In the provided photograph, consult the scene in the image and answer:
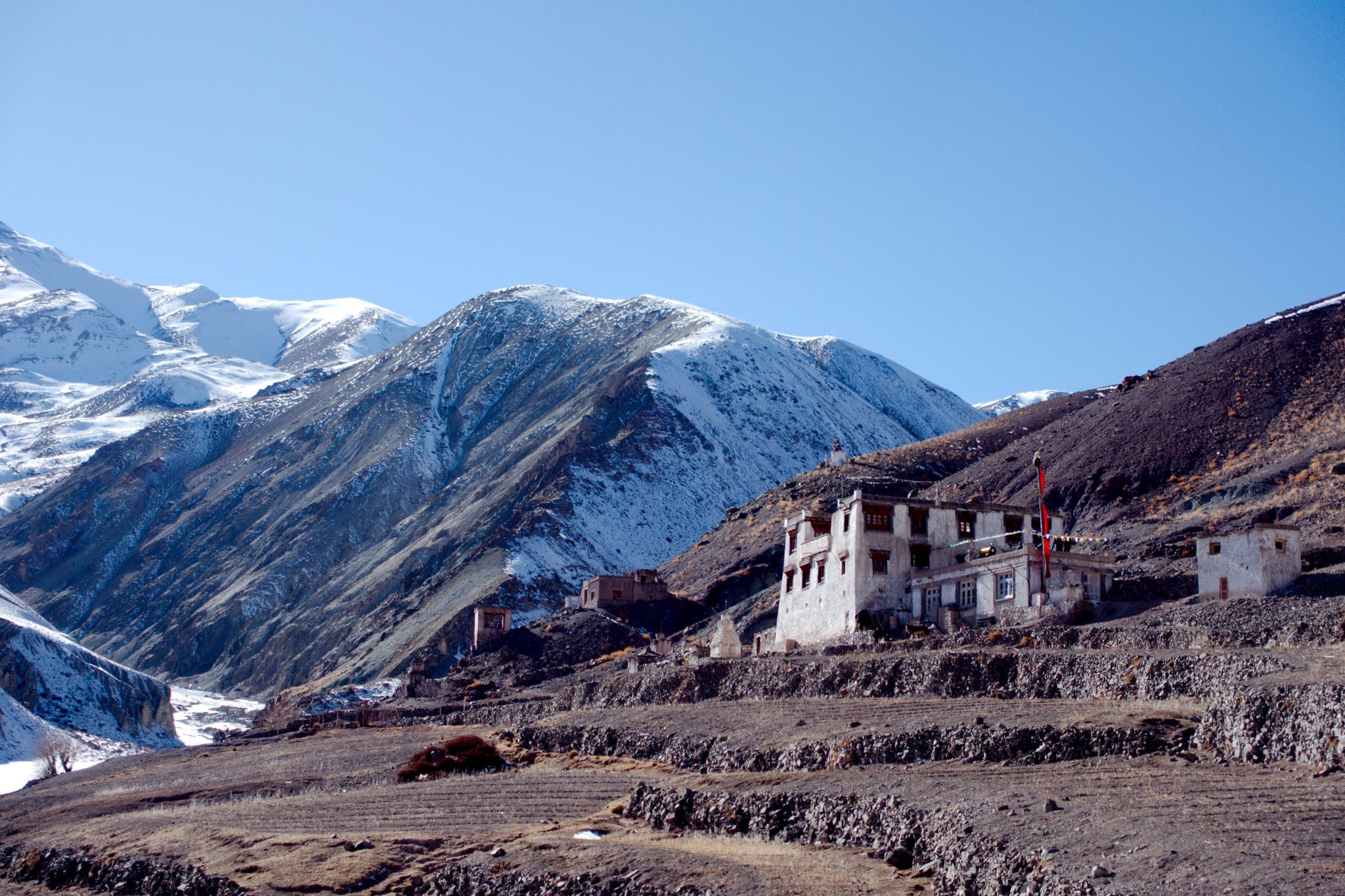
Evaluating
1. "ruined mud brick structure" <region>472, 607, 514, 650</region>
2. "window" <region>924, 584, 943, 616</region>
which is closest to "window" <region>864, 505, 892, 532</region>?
"window" <region>924, 584, 943, 616</region>

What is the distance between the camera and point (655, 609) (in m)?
83.9

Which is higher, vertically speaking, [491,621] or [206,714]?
[491,621]

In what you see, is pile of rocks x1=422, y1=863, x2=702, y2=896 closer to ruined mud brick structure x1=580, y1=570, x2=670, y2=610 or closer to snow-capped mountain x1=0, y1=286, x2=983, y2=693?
ruined mud brick structure x1=580, y1=570, x2=670, y2=610

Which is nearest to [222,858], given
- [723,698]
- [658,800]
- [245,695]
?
[658,800]

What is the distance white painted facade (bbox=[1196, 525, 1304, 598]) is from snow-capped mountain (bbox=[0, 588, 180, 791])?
6076cm

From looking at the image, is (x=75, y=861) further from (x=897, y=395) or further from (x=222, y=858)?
(x=897, y=395)

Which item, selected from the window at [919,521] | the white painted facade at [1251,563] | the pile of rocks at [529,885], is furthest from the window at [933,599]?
the pile of rocks at [529,885]

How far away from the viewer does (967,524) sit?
171 ft

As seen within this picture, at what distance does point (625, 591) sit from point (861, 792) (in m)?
58.7

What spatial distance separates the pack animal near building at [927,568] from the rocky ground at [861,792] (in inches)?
138

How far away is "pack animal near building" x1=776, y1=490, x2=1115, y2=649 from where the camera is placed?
44.5m

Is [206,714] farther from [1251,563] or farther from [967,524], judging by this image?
[1251,563]

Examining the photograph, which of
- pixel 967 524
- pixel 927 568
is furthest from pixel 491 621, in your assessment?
pixel 927 568

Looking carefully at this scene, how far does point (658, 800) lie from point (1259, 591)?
18.6 metres
